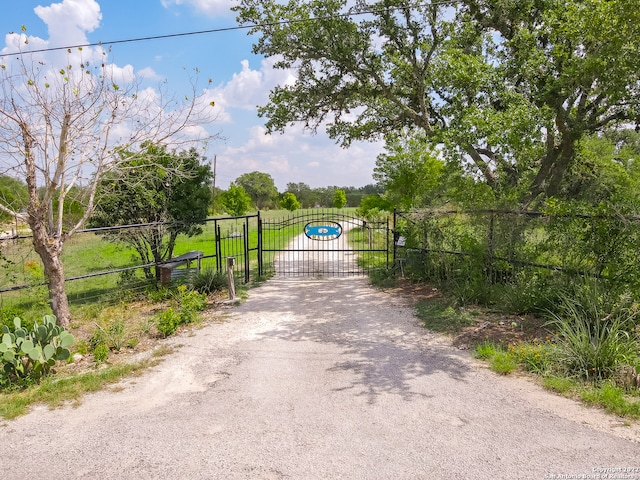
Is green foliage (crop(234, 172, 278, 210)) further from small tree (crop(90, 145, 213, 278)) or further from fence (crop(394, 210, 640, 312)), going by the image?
fence (crop(394, 210, 640, 312))

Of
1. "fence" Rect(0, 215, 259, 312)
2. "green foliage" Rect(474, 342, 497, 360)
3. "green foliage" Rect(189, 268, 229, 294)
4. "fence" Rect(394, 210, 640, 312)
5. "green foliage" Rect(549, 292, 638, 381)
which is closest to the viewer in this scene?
"green foliage" Rect(549, 292, 638, 381)

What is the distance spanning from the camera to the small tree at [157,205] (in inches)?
369

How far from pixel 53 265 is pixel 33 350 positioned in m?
1.86

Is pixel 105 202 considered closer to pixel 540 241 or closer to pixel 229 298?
pixel 229 298

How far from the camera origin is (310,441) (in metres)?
3.58

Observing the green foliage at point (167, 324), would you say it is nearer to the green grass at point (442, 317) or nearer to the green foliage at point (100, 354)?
the green foliage at point (100, 354)

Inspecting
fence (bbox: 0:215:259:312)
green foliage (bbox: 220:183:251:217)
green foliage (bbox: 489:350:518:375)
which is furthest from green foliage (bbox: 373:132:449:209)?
green foliage (bbox: 220:183:251:217)

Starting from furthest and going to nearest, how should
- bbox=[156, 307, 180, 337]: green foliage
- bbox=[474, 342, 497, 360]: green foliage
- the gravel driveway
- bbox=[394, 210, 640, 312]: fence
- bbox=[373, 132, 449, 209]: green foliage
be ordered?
bbox=[373, 132, 449, 209]: green foliage < bbox=[156, 307, 180, 337]: green foliage < bbox=[394, 210, 640, 312]: fence < bbox=[474, 342, 497, 360]: green foliage < the gravel driveway

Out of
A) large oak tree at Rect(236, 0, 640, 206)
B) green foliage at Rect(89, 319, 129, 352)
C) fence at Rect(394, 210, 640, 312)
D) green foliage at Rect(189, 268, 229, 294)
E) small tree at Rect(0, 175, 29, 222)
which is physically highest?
large oak tree at Rect(236, 0, 640, 206)

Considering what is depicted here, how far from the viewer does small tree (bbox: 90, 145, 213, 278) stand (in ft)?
30.8

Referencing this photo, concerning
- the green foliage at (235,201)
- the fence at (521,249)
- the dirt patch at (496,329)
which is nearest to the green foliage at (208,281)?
the fence at (521,249)

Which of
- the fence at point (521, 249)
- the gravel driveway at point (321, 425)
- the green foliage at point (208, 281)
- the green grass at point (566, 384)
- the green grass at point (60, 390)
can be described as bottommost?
the gravel driveway at point (321, 425)

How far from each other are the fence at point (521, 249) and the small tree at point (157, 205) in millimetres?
5372

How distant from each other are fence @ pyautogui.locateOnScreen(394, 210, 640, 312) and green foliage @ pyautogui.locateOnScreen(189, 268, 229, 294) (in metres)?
4.65
